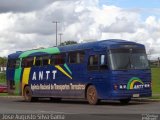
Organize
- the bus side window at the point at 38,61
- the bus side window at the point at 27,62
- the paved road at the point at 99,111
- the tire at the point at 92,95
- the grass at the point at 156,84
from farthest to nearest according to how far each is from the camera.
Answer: the grass at the point at 156,84 < the bus side window at the point at 27,62 < the bus side window at the point at 38,61 < the tire at the point at 92,95 < the paved road at the point at 99,111

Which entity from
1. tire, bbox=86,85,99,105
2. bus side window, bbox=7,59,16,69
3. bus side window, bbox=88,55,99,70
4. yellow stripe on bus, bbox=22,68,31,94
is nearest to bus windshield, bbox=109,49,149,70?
bus side window, bbox=88,55,99,70

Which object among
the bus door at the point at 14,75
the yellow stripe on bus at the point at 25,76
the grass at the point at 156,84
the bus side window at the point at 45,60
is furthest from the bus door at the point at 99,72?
the grass at the point at 156,84

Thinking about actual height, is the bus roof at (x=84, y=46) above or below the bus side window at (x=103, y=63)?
above

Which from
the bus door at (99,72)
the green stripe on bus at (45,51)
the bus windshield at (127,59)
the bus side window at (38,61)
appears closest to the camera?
the bus windshield at (127,59)

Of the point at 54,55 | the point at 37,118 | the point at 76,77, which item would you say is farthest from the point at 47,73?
the point at 37,118

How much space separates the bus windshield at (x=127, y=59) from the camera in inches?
993

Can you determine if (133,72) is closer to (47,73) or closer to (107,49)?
(107,49)


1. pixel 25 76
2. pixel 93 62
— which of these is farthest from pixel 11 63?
pixel 93 62

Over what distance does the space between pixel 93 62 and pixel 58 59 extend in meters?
3.99

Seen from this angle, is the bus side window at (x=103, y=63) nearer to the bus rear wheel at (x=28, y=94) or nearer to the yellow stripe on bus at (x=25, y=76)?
the yellow stripe on bus at (x=25, y=76)

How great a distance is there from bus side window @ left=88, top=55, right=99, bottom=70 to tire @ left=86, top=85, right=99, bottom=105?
1016mm

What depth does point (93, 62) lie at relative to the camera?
2653 cm

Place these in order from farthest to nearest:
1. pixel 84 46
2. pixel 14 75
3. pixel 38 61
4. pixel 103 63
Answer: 1. pixel 14 75
2. pixel 38 61
3. pixel 84 46
4. pixel 103 63

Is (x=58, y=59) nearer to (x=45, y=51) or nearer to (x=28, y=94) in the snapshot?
(x=45, y=51)
